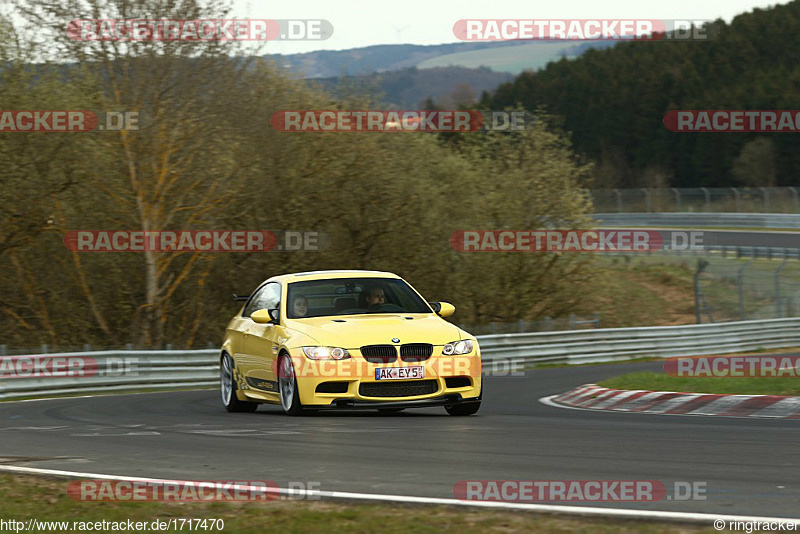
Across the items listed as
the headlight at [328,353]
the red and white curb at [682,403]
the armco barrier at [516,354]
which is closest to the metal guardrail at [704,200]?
the armco barrier at [516,354]

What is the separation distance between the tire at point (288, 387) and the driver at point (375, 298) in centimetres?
118

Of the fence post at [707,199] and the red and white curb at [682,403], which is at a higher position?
the fence post at [707,199]

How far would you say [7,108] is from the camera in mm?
25906

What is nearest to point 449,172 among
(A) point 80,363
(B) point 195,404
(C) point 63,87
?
(C) point 63,87

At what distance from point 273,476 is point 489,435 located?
2709 mm

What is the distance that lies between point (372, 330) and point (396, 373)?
53cm

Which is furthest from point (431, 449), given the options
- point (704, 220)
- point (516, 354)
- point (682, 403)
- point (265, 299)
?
point (704, 220)

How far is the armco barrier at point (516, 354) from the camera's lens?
19.2 m

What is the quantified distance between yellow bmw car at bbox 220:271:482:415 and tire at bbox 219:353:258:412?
532 millimetres

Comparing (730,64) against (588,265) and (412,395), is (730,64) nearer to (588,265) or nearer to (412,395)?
(588,265)

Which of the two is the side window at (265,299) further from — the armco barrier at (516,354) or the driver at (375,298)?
the armco barrier at (516,354)

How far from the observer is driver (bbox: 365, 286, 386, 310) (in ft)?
41.5

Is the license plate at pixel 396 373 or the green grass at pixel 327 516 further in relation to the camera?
the license plate at pixel 396 373

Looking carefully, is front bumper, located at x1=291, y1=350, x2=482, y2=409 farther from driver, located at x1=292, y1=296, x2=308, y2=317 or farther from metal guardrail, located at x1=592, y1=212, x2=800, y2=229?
metal guardrail, located at x1=592, y1=212, x2=800, y2=229
